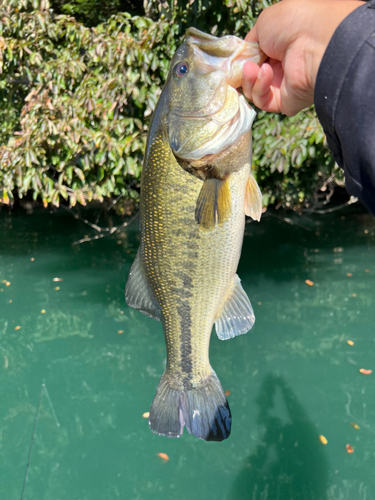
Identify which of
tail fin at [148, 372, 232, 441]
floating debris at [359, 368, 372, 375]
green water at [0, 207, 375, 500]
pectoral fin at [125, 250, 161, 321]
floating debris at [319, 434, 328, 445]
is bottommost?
green water at [0, 207, 375, 500]

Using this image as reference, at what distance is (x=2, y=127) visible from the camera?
6.32m

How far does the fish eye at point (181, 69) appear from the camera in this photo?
141 cm

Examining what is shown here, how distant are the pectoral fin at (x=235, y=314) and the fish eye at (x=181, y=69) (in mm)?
733

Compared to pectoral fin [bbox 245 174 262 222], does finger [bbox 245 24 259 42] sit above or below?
above

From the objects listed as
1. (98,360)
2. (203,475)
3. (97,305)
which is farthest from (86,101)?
(203,475)

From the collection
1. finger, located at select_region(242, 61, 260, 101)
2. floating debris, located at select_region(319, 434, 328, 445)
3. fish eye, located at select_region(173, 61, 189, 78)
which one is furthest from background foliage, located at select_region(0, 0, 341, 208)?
finger, located at select_region(242, 61, 260, 101)

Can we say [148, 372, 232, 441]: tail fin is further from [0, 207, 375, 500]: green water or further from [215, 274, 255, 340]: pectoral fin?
[0, 207, 375, 500]: green water

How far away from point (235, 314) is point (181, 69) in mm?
885

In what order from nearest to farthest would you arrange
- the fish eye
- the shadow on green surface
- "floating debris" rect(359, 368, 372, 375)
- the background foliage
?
1. the fish eye
2. the shadow on green surface
3. "floating debris" rect(359, 368, 372, 375)
4. the background foliage

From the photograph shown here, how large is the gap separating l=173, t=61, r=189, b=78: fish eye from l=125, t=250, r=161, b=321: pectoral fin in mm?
679

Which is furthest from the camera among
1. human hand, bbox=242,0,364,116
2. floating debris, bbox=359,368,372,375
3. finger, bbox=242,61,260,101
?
floating debris, bbox=359,368,372,375

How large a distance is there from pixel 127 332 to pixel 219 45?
11.2ft

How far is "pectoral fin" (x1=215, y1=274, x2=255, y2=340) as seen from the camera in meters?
1.63

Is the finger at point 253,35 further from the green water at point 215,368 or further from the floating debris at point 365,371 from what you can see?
the floating debris at point 365,371
